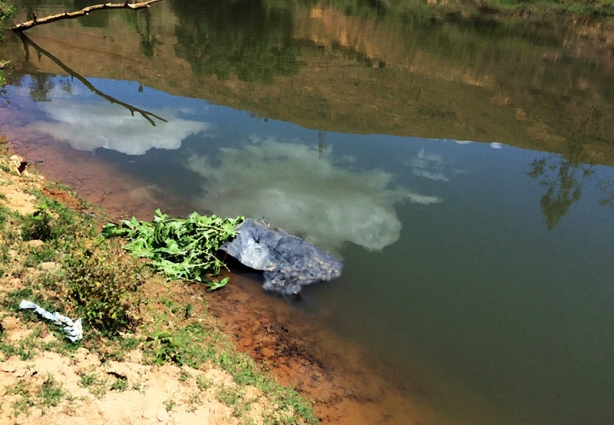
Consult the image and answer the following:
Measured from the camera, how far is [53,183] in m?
7.23

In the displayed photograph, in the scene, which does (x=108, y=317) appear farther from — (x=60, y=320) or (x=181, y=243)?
(x=181, y=243)

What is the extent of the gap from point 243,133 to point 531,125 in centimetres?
876

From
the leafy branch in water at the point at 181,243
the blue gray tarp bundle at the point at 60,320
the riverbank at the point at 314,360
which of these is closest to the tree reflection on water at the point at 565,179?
the riverbank at the point at 314,360

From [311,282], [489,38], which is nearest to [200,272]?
[311,282]

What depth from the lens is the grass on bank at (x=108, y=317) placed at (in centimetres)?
363

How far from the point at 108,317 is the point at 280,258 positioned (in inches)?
99.9

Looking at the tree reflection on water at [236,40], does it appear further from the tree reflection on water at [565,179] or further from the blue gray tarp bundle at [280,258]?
the blue gray tarp bundle at [280,258]

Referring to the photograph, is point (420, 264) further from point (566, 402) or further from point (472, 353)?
point (566, 402)

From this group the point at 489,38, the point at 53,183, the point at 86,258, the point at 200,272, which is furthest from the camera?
the point at 489,38

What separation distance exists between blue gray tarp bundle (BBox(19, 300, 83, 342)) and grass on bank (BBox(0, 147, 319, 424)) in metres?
0.05

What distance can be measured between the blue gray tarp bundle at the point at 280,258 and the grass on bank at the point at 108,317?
0.93m

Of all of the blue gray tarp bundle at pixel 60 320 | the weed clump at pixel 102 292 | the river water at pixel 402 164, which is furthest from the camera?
the river water at pixel 402 164

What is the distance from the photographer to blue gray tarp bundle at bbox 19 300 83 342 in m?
3.76

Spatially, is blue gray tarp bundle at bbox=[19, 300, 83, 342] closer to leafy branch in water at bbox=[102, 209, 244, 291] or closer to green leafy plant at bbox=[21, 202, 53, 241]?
green leafy plant at bbox=[21, 202, 53, 241]
